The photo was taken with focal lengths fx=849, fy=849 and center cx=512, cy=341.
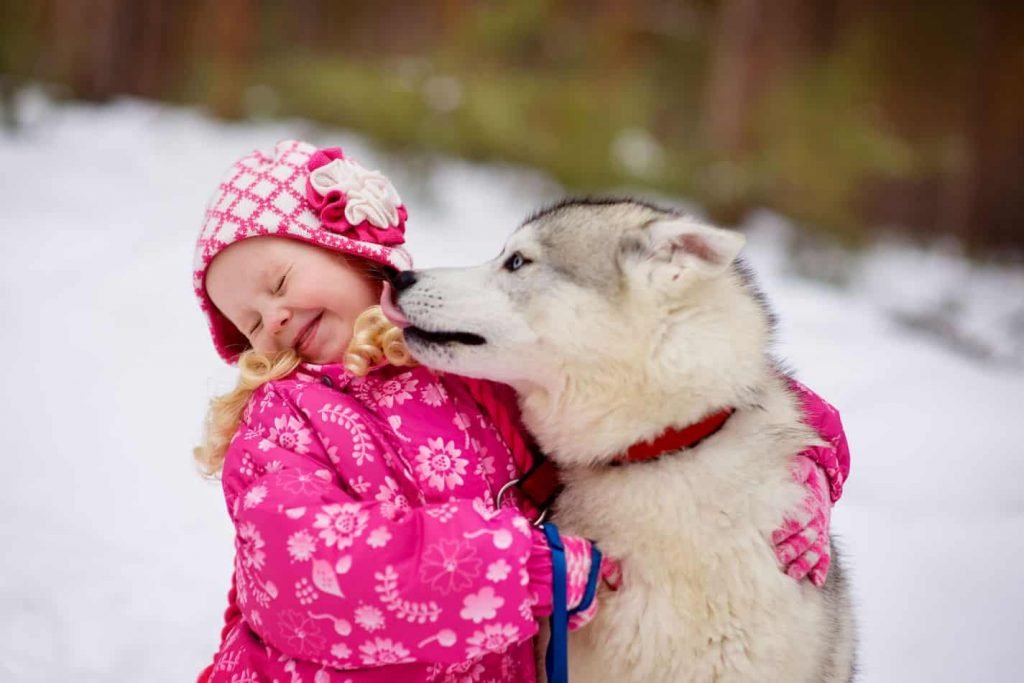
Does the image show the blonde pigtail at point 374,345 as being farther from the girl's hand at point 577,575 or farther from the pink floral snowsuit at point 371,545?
the girl's hand at point 577,575

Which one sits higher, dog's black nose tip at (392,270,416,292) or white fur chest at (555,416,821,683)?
dog's black nose tip at (392,270,416,292)

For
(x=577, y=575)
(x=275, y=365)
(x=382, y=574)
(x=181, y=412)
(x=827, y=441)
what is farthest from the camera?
(x=181, y=412)

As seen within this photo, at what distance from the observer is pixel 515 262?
1490mm

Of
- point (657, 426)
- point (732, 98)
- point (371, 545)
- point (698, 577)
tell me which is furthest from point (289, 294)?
point (732, 98)

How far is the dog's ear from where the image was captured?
52.2 inches

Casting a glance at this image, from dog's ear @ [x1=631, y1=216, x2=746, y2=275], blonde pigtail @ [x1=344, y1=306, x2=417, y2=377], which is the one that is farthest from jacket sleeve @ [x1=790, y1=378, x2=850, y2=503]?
blonde pigtail @ [x1=344, y1=306, x2=417, y2=377]

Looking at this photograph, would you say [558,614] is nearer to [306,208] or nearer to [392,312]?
[392,312]

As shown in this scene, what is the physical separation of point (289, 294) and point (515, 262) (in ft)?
1.31

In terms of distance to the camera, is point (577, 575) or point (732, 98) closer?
point (577, 575)

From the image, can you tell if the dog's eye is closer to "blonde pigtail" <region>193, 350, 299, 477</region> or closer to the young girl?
the young girl

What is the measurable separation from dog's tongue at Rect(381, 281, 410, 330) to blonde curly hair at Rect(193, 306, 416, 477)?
0.04 meters

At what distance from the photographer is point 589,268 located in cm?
144

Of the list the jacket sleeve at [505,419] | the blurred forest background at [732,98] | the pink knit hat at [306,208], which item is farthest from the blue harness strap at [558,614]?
the blurred forest background at [732,98]

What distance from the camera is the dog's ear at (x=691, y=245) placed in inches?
Answer: 52.2
